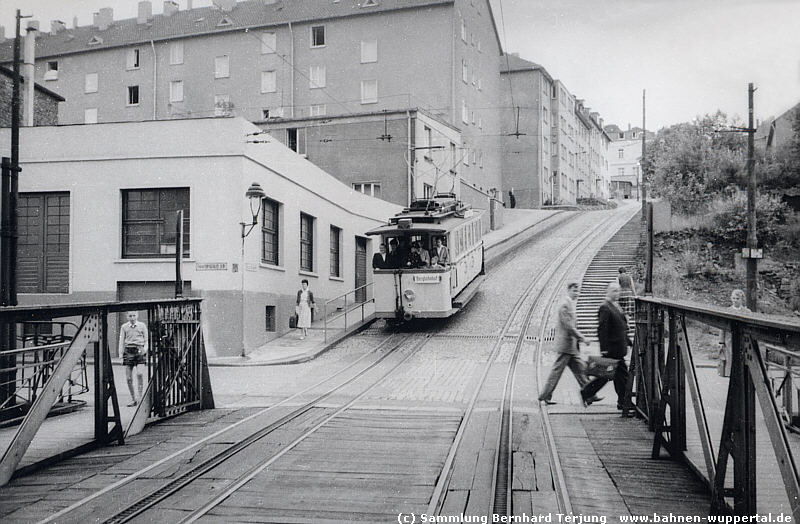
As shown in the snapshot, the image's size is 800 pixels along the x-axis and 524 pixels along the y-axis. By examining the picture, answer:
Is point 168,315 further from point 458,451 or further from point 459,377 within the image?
point 459,377

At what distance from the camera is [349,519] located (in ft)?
19.3

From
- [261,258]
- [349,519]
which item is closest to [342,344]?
[261,258]

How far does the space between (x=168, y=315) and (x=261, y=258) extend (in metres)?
11.5

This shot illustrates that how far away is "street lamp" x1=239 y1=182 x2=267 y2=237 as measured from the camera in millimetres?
18703

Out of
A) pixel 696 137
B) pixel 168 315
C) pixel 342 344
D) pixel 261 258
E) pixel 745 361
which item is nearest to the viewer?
pixel 745 361

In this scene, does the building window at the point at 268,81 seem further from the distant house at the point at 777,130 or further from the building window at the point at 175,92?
the distant house at the point at 777,130

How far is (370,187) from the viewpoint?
38.4 m

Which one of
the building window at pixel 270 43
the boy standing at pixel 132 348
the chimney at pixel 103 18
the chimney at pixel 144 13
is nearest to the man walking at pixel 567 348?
the boy standing at pixel 132 348

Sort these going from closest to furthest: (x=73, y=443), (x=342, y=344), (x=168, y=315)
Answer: (x=73, y=443), (x=168, y=315), (x=342, y=344)

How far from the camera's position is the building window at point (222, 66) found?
171 feet

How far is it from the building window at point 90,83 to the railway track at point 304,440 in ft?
144

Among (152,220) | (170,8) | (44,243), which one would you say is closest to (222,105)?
(170,8)

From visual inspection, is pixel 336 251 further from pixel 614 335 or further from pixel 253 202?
pixel 614 335

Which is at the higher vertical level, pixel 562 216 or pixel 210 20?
pixel 210 20
